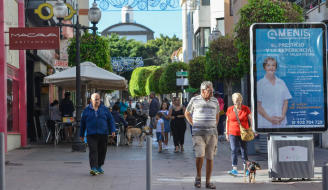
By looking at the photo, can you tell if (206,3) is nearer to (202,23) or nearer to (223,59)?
(202,23)

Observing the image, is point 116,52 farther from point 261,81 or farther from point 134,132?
point 261,81

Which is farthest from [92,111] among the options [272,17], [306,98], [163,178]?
[272,17]

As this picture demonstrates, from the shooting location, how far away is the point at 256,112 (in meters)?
11.2

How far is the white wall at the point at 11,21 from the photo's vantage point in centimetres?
1939

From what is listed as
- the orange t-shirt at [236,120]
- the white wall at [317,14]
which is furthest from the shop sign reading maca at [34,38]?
the white wall at [317,14]

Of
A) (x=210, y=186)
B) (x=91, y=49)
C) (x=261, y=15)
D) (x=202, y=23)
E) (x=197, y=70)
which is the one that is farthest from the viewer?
(x=202, y=23)

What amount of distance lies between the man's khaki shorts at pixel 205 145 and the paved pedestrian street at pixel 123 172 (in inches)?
23.0

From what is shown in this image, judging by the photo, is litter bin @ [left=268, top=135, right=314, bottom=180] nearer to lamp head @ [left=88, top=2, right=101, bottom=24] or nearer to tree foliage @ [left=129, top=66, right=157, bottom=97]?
lamp head @ [left=88, top=2, right=101, bottom=24]

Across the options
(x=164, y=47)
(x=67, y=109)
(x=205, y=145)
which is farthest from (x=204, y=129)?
(x=164, y=47)

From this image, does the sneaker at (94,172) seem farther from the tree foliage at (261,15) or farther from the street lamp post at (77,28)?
the tree foliage at (261,15)

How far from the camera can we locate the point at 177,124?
1912 centimetres

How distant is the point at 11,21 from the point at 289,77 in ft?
38.2

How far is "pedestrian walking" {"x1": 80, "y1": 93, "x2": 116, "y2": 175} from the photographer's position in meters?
12.5

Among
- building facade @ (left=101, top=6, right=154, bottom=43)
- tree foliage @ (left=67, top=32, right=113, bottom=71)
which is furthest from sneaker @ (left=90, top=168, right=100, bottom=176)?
building facade @ (left=101, top=6, right=154, bottom=43)
